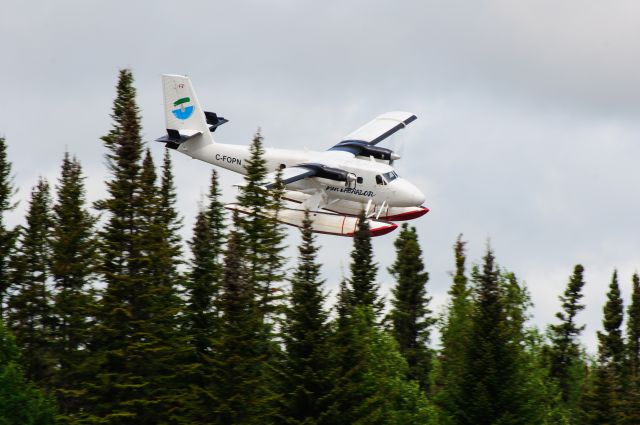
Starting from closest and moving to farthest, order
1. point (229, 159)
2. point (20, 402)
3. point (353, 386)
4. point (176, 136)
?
1. point (353, 386)
2. point (20, 402)
3. point (229, 159)
4. point (176, 136)

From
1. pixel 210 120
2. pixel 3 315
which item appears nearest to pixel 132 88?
pixel 210 120

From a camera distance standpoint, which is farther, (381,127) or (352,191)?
(381,127)

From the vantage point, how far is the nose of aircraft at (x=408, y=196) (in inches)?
3177

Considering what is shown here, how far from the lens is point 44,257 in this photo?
83.0 m

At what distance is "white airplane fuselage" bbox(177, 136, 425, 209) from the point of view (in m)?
80.9

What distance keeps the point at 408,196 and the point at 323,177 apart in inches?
186

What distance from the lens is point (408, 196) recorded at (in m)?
80.6

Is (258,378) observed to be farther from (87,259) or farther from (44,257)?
(44,257)

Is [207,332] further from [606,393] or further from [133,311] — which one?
[606,393]

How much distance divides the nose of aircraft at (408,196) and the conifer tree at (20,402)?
2109 centimetres

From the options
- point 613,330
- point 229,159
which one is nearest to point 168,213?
point 229,159

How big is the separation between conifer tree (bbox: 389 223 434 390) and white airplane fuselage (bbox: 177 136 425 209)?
58.9 ft

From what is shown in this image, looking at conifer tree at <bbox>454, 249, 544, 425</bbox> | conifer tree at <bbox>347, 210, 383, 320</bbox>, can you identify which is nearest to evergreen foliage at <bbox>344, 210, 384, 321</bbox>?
conifer tree at <bbox>347, 210, 383, 320</bbox>

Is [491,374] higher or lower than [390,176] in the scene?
lower
